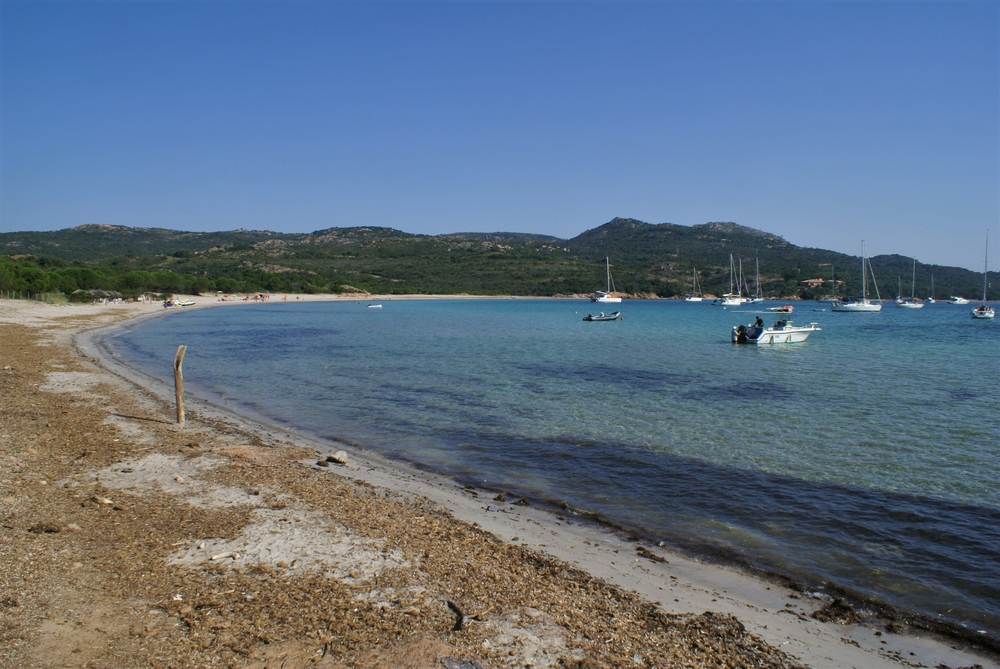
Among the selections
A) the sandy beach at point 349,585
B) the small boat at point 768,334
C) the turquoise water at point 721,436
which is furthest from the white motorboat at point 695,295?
the sandy beach at point 349,585

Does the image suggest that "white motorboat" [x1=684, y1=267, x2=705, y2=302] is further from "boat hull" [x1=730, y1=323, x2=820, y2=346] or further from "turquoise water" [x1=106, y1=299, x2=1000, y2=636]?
"turquoise water" [x1=106, y1=299, x2=1000, y2=636]

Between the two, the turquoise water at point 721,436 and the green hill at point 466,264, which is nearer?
the turquoise water at point 721,436

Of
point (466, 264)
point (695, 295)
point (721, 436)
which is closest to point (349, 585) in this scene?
point (721, 436)

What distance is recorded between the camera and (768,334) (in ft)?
110

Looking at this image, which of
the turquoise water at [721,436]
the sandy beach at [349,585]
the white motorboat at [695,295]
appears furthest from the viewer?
the white motorboat at [695,295]

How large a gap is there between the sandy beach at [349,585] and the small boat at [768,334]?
28.7m

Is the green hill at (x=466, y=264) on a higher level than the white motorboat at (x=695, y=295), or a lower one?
higher

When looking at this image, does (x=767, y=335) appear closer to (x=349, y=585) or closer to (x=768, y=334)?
(x=768, y=334)

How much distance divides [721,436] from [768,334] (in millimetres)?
23487

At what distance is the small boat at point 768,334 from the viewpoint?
110 feet

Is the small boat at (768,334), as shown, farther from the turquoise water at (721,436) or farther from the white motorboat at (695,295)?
the white motorboat at (695,295)

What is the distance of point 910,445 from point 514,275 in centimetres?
13404

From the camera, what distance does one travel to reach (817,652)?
4762mm

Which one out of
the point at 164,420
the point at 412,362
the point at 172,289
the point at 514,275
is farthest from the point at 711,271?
the point at 164,420
